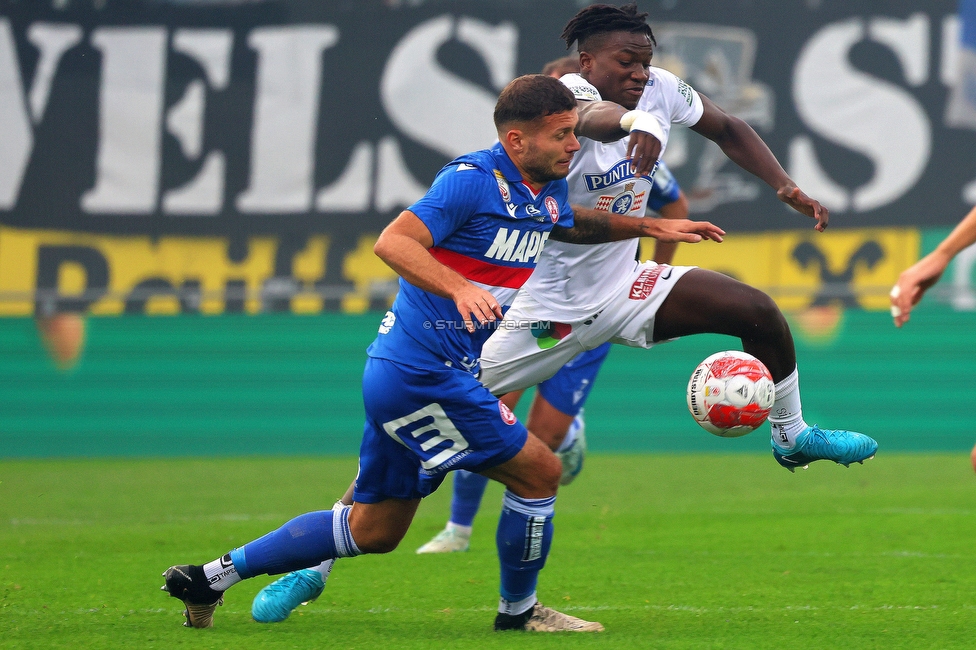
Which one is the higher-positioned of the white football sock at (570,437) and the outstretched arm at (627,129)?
the outstretched arm at (627,129)

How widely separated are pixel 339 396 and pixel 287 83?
421cm

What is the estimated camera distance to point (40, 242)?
15.7 meters

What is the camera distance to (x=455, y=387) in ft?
16.3

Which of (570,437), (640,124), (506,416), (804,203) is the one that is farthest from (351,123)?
(506,416)

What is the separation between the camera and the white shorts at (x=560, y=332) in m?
6.29

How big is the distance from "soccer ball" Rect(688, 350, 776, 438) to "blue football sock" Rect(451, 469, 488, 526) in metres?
2.29

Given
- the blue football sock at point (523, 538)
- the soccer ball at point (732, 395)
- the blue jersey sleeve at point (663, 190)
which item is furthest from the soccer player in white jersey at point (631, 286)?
the blue football sock at point (523, 538)

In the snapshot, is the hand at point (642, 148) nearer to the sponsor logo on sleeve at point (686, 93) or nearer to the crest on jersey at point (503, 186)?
the crest on jersey at point (503, 186)

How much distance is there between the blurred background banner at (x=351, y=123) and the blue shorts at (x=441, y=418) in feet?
34.9

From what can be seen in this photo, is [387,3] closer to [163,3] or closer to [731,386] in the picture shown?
[163,3]

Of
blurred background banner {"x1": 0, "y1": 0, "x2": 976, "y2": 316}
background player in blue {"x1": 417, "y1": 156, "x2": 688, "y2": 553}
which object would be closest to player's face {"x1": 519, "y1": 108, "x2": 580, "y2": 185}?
background player in blue {"x1": 417, "y1": 156, "x2": 688, "y2": 553}

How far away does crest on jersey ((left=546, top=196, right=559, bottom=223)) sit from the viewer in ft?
17.5

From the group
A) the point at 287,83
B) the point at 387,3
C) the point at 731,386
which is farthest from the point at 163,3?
the point at 731,386

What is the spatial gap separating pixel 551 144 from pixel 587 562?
3.16 m
